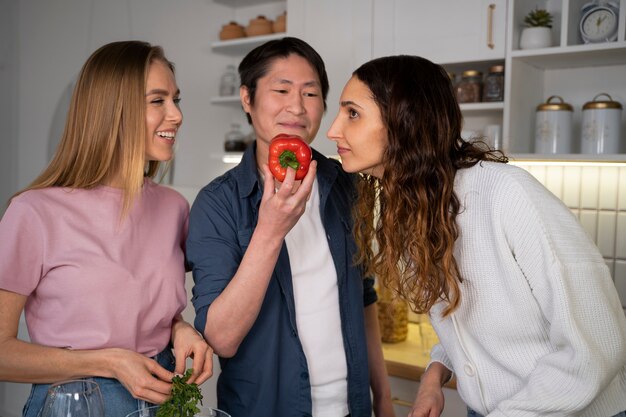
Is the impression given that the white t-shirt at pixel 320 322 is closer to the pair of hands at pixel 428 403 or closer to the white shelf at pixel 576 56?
the pair of hands at pixel 428 403

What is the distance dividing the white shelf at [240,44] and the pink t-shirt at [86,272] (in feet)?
5.76

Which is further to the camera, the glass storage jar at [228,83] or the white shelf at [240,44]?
the glass storage jar at [228,83]

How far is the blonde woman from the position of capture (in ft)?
4.05

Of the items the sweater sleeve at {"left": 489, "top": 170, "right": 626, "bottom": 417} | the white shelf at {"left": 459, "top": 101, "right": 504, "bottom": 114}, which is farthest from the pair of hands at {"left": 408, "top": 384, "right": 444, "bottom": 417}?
the white shelf at {"left": 459, "top": 101, "right": 504, "bottom": 114}

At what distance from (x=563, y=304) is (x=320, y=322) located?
2.01ft

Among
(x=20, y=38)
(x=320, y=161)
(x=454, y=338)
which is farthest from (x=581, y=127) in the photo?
(x=20, y=38)

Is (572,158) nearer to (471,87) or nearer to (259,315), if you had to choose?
(471,87)

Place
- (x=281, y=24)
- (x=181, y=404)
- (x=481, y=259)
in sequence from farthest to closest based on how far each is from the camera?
(x=281, y=24) < (x=481, y=259) < (x=181, y=404)

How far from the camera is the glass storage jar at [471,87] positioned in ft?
7.91

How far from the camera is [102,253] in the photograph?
1.31 m

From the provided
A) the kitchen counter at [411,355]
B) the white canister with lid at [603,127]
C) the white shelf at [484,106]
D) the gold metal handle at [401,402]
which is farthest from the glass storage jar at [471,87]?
the gold metal handle at [401,402]

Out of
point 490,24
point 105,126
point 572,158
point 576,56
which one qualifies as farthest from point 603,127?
point 105,126

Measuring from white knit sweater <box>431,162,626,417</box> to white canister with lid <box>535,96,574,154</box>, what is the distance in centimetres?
123

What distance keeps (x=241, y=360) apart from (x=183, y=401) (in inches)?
22.4
